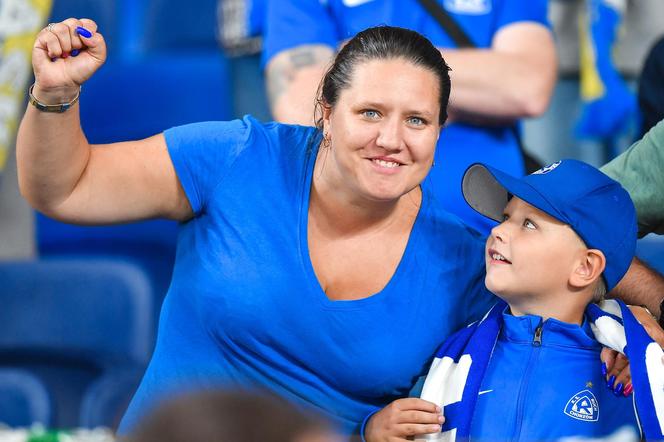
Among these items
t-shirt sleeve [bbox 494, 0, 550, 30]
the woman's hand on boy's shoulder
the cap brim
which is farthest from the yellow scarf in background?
the woman's hand on boy's shoulder

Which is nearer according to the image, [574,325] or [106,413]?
[574,325]

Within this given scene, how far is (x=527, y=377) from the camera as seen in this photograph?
1684mm

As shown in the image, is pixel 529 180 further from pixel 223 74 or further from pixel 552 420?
pixel 223 74

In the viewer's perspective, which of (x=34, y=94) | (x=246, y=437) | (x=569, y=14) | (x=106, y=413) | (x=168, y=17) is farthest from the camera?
(x=168, y=17)

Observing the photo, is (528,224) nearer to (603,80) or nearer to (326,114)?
(326,114)

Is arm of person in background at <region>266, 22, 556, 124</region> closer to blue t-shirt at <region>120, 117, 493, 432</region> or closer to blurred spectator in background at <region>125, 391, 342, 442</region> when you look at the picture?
blue t-shirt at <region>120, 117, 493, 432</region>

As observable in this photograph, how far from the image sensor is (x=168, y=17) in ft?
11.9

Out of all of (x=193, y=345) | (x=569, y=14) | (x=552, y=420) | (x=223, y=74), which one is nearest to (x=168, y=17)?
(x=223, y=74)

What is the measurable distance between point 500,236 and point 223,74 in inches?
66.2

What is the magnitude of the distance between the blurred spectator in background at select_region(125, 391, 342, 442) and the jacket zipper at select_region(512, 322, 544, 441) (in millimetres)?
856

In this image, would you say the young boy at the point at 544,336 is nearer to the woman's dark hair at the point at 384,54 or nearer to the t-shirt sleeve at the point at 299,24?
the woman's dark hair at the point at 384,54

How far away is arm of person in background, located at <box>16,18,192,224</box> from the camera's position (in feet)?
5.24

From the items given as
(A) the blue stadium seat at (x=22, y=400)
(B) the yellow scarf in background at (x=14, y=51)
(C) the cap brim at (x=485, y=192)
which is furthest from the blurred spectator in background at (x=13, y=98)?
(C) the cap brim at (x=485, y=192)

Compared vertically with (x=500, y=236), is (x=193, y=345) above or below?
below
